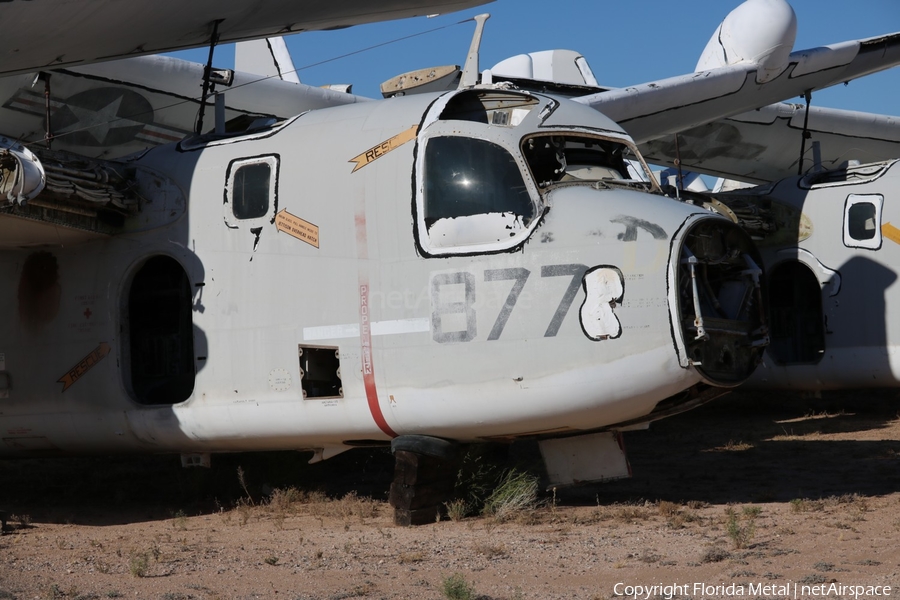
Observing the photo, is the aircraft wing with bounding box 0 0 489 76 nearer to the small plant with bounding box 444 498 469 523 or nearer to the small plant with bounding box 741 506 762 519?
the small plant with bounding box 444 498 469 523

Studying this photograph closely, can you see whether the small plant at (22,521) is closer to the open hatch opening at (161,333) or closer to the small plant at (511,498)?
the open hatch opening at (161,333)

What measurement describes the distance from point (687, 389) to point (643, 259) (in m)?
1.17

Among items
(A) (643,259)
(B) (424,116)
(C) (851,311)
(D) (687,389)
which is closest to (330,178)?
(B) (424,116)

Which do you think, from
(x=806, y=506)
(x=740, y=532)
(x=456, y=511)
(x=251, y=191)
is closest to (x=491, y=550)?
(x=456, y=511)

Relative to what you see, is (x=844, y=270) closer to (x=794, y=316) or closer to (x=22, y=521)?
(x=794, y=316)

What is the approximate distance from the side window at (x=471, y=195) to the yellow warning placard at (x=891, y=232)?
766 centimetres

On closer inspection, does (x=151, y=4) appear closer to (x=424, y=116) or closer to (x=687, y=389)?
(x=424, y=116)

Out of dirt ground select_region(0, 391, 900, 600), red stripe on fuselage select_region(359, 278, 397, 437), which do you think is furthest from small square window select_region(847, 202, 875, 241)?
red stripe on fuselage select_region(359, 278, 397, 437)

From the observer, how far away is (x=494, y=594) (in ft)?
22.1

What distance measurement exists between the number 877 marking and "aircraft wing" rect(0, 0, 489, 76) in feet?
14.4

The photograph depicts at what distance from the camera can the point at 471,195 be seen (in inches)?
360

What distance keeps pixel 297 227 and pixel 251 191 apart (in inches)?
27.5

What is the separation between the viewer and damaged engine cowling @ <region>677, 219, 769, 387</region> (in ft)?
28.3

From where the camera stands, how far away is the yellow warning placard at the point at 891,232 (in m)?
14.4
